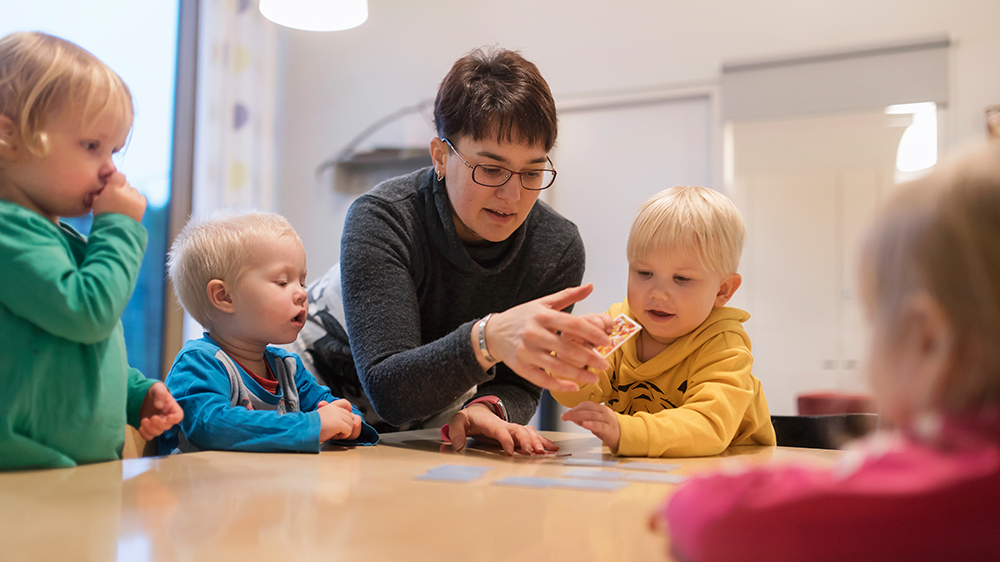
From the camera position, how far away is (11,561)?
1.74 ft

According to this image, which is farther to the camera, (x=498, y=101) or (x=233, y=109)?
(x=233, y=109)

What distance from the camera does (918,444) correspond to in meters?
0.43

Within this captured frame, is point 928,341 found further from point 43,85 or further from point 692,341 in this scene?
point 43,85

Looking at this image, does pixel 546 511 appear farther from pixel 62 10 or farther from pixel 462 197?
pixel 62 10

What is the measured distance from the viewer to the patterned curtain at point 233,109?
158 inches

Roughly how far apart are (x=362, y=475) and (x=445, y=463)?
0.15 meters

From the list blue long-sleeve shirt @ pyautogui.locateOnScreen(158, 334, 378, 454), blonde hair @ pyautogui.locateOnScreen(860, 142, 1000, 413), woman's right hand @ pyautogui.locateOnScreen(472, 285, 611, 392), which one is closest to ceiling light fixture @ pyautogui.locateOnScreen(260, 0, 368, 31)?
blue long-sleeve shirt @ pyautogui.locateOnScreen(158, 334, 378, 454)

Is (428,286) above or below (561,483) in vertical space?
above

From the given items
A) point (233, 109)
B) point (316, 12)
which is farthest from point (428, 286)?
point (233, 109)

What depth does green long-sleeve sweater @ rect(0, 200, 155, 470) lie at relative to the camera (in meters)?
0.84

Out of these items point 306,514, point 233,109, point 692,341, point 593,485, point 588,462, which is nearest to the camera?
point 306,514

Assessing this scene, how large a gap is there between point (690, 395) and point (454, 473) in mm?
512

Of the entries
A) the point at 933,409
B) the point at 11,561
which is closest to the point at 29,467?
the point at 11,561

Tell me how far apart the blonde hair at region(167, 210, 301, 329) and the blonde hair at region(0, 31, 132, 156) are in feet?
1.34
